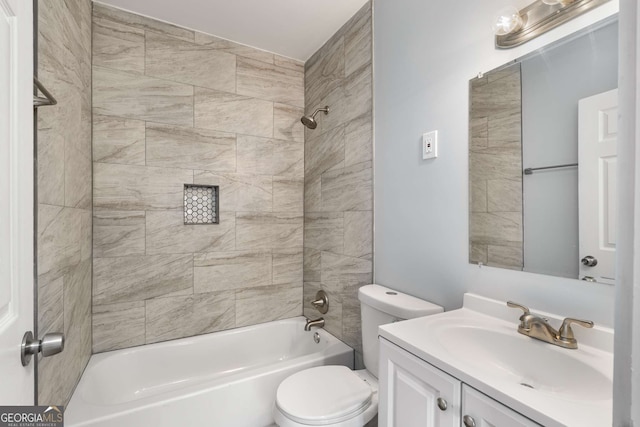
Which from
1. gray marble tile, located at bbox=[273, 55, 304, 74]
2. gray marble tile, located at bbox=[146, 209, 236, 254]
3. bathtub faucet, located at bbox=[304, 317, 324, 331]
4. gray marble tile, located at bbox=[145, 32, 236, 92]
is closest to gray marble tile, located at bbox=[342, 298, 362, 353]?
bathtub faucet, located at bbox=[304, 317, 324, 331]

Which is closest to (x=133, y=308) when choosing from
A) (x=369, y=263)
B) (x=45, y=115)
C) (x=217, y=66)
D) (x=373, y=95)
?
(x=45, y=115)

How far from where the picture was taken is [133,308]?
1.91 m

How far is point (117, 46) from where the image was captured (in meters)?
1.85

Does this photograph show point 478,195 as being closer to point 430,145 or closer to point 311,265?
point 430,145

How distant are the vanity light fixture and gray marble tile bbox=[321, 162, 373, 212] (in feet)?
2.84

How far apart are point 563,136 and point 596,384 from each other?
72 centimetres

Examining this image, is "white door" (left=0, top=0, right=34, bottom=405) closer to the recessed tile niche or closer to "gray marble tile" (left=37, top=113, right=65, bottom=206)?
"gray marble tile" (left=37, top=113, right=65, bottom=206)

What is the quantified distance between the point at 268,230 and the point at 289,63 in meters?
1.39

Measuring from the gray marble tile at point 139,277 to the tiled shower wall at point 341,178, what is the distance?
37.3 inches

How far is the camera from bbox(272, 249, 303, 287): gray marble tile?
93.5 inches

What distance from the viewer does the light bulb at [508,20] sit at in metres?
1.04

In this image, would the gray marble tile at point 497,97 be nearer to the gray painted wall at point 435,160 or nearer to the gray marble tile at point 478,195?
the gray painted wall at point 435,160

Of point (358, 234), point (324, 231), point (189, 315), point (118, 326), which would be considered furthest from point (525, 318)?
point (118, 326)

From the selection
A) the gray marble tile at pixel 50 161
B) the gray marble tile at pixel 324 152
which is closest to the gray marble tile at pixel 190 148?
the gray marble tile at pixel 324 152
